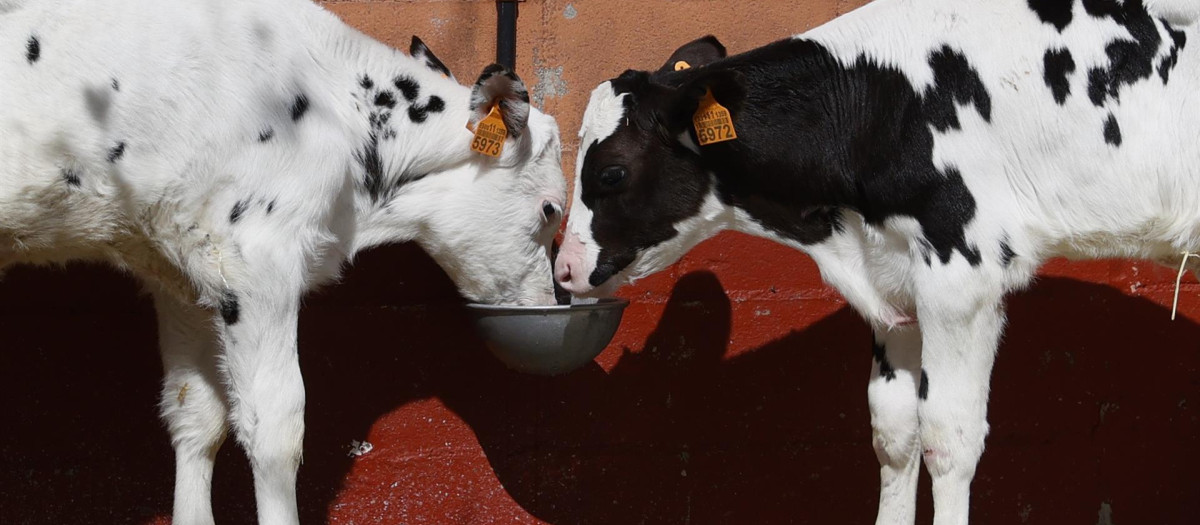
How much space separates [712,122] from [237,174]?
135cm

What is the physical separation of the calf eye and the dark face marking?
0.55 meters

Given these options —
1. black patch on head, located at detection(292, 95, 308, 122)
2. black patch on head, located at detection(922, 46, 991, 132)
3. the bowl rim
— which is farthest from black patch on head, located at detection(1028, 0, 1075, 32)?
black patch on head, located at detection(292, 95, 308, 122)

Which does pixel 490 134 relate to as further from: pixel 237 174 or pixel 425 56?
pixel 237 174

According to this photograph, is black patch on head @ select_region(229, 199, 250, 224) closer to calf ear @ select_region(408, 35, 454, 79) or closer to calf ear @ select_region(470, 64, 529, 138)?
calf ear @ select_region(470, 64, 529, 138)

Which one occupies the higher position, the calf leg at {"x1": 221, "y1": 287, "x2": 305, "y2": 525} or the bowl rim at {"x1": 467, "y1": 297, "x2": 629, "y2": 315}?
the bowl rim at {"x1": 467, "y1": 297, "x2": 629, "y2": 315}

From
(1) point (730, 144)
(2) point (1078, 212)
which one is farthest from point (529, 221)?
(2) point (1078, 212)

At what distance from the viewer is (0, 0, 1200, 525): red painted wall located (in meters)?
4.05

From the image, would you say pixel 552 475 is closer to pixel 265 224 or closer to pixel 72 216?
pixel 265 224

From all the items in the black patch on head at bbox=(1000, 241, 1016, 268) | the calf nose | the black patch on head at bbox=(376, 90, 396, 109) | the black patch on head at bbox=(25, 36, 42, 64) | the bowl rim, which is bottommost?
the bowl rim

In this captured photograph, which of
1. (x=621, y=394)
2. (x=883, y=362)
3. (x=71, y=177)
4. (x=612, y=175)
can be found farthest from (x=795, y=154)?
(x=71, y=177)

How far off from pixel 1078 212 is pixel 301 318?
2.52 m

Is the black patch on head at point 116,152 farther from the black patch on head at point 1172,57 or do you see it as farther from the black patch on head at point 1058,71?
the black patch on head at point 1172,57

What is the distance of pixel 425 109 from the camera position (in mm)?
3738

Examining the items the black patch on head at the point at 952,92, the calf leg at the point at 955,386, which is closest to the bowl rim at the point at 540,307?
the calf leg at the point at 955,386
